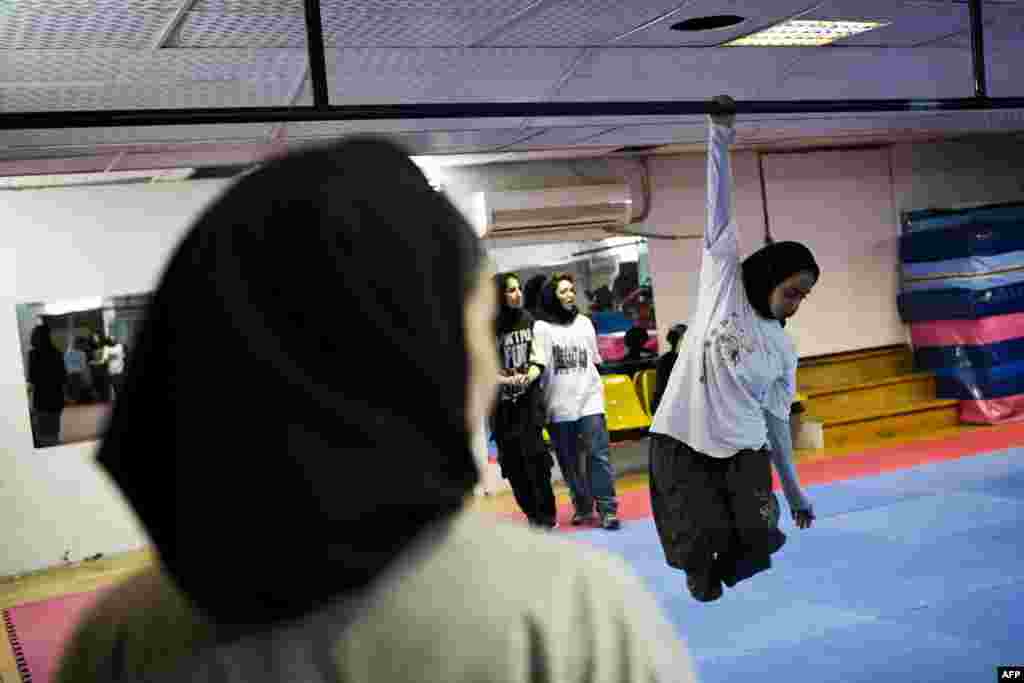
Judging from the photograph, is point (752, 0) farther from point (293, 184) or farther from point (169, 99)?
point (293, 184)

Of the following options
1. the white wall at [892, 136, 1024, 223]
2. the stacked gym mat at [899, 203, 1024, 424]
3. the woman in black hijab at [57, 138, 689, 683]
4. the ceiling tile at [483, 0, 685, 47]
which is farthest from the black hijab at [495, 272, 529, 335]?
the woman in black hijab at [57, 138, 689, 683]

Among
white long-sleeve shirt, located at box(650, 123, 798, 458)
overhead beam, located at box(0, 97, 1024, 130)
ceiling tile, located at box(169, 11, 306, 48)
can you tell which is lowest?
white long-sleeve shirt, located at box(650, 123, 798, 458)

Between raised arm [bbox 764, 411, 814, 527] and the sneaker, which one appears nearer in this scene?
raised arm [bbox 764, 411, 814, 527]

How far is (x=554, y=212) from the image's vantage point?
9695 millimetres

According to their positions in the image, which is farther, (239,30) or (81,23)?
(239,30)

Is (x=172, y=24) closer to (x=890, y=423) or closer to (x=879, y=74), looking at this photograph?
(x=879, y=74)

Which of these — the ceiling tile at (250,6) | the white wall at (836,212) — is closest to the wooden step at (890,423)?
the white wall at (836,212)

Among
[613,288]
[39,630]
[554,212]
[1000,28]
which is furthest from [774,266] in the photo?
[613,288]

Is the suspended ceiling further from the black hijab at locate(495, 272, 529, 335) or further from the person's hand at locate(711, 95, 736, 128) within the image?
the person's hand at locate(711, 95, 736, 128)

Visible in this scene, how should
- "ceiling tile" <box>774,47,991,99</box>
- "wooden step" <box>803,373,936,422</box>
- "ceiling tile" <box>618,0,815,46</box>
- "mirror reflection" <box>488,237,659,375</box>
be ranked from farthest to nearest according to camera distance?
"wooden step" <box>803,373,936,422</box> → "mirror reflection" <box>488,237,659,375</box> → "ceiling tile" <box>774,47,991,99</box> → "ceiling tile" <box>618,0,815,46</box>

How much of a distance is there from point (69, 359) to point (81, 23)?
17.5 ft

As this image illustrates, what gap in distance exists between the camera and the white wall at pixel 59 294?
841 centimetres

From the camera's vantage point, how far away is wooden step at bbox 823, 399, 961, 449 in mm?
10367

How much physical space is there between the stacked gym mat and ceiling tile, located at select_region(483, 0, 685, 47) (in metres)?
7.07
